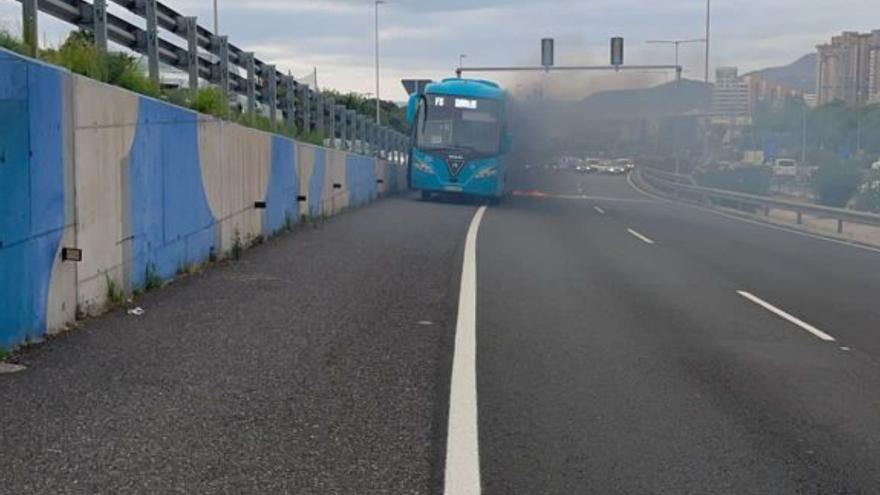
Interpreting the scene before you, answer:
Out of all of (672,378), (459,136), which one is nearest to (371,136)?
(459,136)

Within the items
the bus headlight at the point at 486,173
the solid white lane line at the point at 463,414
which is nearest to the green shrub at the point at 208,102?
the solid white lane line at the point at 463,414

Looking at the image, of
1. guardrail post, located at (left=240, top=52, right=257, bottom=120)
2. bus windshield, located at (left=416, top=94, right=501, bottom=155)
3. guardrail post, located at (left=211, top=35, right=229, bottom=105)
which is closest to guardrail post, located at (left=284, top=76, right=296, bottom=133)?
guardrail post, located at (left=240, top=52, right=257, bottom=120)

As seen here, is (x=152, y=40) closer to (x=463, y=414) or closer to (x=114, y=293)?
(x=114, y=293)

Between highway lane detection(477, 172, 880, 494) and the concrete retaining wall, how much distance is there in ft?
10.7

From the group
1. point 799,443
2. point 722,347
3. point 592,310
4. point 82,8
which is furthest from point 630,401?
point 82,8

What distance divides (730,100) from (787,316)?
47393 mm

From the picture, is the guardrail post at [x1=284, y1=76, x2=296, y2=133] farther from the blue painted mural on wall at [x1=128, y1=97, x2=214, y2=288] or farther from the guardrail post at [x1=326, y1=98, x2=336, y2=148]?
the blue painted mural on wall at [x1=128, y1=97, x2=214, y2=288]

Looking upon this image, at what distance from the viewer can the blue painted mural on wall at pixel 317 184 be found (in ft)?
77.8

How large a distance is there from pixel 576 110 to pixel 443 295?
33.5 meters

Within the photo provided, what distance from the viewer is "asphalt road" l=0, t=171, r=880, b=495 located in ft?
19.2

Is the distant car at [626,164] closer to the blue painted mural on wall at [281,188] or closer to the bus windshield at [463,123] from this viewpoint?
the bus windshield at [463,123]

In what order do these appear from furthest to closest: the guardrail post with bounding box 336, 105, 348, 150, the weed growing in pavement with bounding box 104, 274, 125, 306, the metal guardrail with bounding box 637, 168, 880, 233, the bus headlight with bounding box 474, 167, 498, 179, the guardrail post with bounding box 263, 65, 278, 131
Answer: the bus headlight with bounding box 474, 167, 498, 179, the guardrail post with bounding box 336, 105, 348, 150, the metal guardrail with bounding box 637, 168, 880, 233, the guardrail post with bounding box 263, 65, 278, 131, the weed growing in pavement with bounding box 104, 274, 125, 306

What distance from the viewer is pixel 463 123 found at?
3541 cm

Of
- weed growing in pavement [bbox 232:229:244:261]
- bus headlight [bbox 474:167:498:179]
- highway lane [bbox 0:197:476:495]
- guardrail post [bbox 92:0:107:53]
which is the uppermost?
guardrail post [bbox 92:0:107:53]
